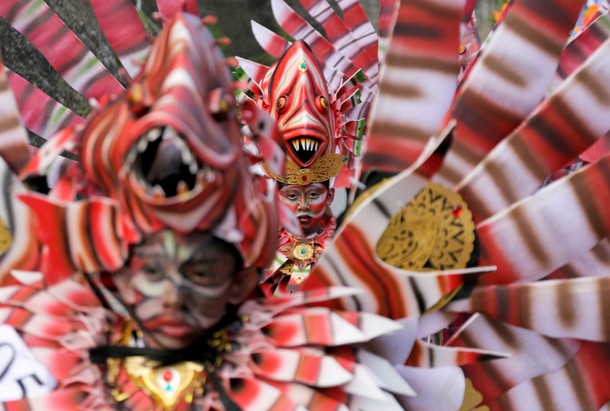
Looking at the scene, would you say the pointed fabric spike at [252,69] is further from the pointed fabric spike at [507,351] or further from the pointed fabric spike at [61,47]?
the pointed fabric spike at [507,351]

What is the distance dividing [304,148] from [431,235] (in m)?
1.12

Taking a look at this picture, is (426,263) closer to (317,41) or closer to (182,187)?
(182,187)

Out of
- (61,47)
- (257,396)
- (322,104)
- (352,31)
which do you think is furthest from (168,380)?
(352,31)

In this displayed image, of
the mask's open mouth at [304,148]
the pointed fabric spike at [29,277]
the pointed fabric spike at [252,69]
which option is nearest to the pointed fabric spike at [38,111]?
the pointed fabric spike at [29,277]

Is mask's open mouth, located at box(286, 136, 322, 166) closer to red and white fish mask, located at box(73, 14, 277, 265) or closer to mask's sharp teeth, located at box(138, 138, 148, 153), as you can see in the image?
red and white fish mask, located at box(73, 14, 277, 265)

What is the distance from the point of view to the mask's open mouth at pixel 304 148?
91.3 inches

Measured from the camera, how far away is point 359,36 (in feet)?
10.0

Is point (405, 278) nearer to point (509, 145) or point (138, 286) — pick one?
point (509, 145)

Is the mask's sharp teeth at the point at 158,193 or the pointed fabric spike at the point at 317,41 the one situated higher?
the pointed fabric spike at the point at 317,41

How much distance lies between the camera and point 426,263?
1247 mm

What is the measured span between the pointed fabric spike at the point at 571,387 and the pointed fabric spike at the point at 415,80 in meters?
0.46

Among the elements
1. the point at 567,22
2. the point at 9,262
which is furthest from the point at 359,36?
the point at 9,262

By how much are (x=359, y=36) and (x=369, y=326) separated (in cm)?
207

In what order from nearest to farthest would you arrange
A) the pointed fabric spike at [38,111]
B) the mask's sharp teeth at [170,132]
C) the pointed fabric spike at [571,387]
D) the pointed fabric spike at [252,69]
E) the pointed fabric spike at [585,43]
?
the mask's sharp teeth at [170,132]
the pointed fabric spike at [571,387]
the pointed fabric spike at [585,43]
the pointed fabric spike at [38,111]
the pointed fabric spike at [252,69]
